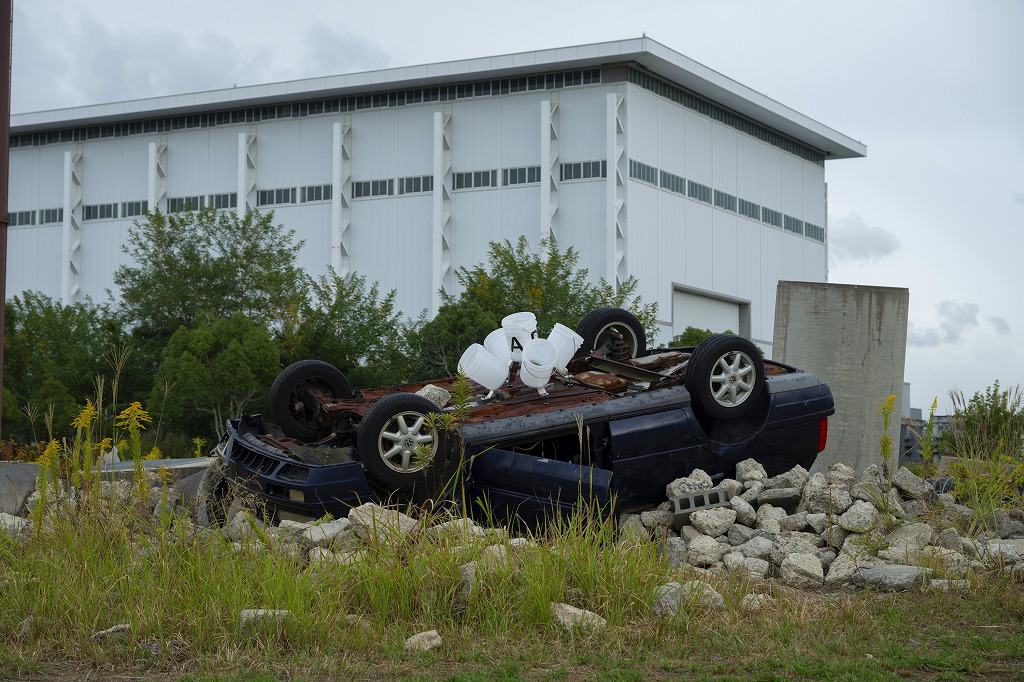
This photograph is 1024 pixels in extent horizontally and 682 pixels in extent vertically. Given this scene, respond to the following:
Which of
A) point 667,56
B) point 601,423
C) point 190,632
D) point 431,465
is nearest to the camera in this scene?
point 190,632

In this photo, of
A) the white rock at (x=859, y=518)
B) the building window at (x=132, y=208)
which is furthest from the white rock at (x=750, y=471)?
the building window at (x=132, y=208)

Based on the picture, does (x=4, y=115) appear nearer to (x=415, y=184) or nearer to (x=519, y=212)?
(x=519, y=212)

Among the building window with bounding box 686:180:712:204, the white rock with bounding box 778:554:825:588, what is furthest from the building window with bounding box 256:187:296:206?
the white rock with bounding box 778:554:825:588

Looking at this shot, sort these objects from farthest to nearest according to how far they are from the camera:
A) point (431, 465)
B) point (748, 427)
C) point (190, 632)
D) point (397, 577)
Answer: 1. point (748, 427)
2. point (431, 465)
3. point (397, 577)
4. point (190, 632)

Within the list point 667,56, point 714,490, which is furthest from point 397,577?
point 667,56

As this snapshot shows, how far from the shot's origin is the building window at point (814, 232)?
54.4m

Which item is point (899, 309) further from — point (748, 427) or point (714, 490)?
point (714, 490)

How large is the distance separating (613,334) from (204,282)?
19493 millimetres

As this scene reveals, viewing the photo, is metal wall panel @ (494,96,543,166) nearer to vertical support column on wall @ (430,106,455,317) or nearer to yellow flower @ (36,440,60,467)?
vertical support column on wall @ (430,106,455,317)

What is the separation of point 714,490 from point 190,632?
5.07 m

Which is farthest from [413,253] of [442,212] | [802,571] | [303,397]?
[802,571]

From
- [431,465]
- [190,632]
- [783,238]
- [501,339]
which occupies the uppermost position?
[783,238]

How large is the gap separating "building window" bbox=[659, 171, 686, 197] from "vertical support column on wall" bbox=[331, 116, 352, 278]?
1313 cm

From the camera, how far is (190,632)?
19.5ft
